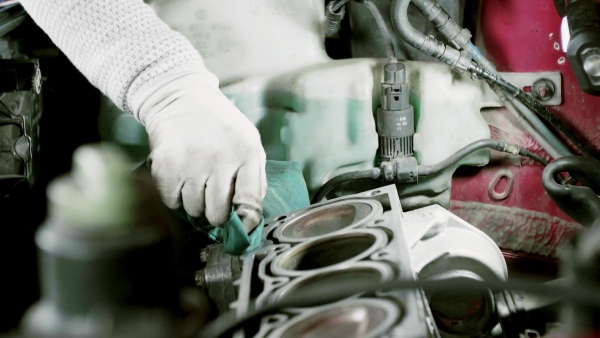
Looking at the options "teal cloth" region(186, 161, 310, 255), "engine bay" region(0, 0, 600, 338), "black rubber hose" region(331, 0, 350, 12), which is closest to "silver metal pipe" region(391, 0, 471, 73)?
"engine bay" region(0, 0, 600, 338)

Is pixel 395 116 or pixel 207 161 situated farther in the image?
pixel 395 116

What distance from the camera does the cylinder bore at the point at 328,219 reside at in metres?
0.93

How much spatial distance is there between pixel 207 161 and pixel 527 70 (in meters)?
0.83

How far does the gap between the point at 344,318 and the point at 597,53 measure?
30.0 inches

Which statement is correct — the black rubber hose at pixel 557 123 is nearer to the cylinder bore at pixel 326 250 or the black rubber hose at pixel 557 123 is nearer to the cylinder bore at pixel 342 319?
the cylinder bore at pixel 326 250

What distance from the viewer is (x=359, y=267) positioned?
2.49 ft

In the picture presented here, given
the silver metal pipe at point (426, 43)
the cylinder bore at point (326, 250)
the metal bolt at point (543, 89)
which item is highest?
the silver metal pipe at point (426, 43)

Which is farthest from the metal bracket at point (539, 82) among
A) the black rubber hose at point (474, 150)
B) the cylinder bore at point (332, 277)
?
the cylinder bore at point (332, 277)

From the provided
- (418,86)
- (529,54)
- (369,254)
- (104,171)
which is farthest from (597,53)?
(104,171)

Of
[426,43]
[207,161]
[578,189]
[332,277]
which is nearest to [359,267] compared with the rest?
[332,277]

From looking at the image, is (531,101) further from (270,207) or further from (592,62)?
(270,207)

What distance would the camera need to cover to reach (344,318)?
0.66 m

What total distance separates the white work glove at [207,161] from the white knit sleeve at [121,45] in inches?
3.2

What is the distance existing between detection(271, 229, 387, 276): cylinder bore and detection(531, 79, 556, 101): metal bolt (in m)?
0.71
